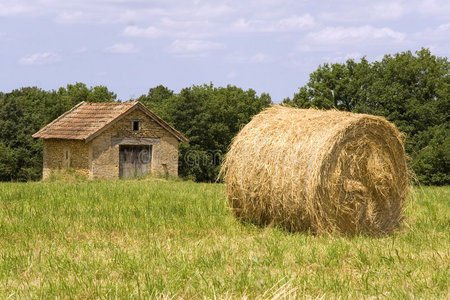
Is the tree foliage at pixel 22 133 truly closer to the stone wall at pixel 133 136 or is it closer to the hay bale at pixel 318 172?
the stone wall at pixel 133 136

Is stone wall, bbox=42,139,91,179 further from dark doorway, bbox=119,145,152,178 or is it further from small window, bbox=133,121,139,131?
small window, bbox=133,121,139,131

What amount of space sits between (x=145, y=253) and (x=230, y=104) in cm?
5093

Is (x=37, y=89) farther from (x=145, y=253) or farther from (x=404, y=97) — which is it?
(x=145, y=253)

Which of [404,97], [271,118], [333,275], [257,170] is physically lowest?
[333,275]

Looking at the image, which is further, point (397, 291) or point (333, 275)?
point (333, 275)

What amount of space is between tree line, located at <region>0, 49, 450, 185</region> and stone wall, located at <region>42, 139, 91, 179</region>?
11.5m

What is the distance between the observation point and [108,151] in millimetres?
31172

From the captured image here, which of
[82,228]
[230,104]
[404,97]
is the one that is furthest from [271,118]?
[230,104]

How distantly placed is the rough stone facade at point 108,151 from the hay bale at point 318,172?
22.0m

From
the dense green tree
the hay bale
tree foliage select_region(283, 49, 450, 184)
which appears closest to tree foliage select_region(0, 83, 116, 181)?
the dense green tree

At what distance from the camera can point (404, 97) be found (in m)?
44.0

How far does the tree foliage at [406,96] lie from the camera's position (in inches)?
1625

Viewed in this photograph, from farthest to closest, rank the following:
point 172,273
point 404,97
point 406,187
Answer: point 404,97, point 406,187, point 172,273

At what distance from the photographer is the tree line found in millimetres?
42031
